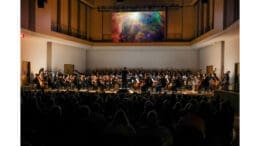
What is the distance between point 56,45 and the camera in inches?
962

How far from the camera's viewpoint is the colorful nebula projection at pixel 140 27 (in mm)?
29573

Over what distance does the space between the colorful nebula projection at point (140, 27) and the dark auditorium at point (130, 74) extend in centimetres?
9

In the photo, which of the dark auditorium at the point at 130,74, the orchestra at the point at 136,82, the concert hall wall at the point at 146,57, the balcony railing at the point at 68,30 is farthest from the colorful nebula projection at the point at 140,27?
the orchestra at the point at 136,82

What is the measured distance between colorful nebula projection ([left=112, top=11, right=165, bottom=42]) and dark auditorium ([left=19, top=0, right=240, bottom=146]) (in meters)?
0.09

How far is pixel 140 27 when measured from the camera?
29.8 meters

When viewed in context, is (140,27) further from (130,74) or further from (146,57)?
(130,74)

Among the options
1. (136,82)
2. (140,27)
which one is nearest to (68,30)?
(140,27)

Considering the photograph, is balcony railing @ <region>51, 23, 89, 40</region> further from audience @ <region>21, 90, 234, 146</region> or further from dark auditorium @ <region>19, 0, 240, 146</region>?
audience @ <region>21, 90, 234, 146</region>

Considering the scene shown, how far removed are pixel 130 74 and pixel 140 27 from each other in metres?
8.45
